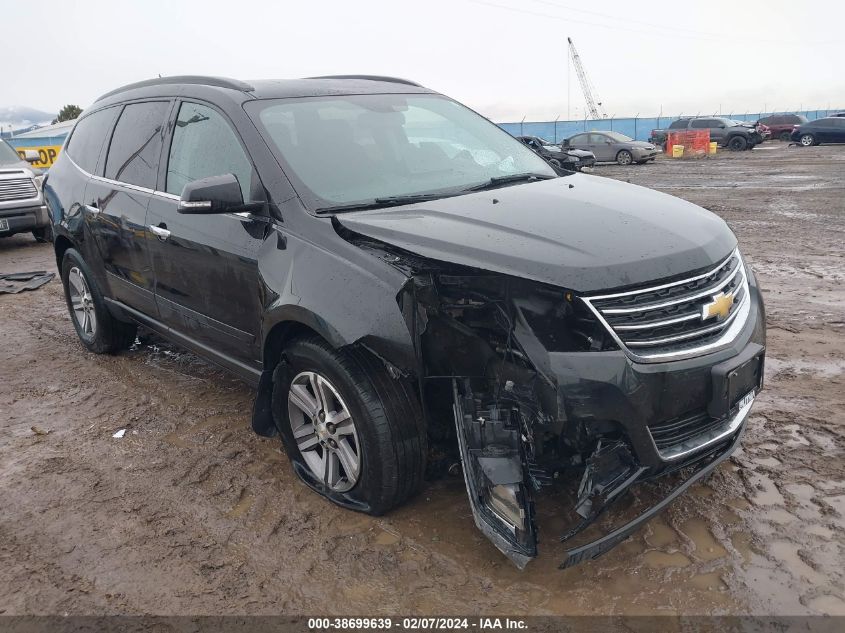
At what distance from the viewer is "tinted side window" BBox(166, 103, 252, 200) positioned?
3498 mm

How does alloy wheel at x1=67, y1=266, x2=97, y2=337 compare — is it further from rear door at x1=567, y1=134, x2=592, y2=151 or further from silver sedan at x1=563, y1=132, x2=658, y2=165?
rear door at x1=567, y1=134, x2=592, y2=151

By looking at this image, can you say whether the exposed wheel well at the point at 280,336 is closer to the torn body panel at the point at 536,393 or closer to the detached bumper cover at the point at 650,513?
the torn body panel at the point at 536,393

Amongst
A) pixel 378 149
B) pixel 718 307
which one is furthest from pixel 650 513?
pixel 378 149

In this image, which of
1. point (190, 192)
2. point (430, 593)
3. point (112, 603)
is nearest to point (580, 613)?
point (430, 593)

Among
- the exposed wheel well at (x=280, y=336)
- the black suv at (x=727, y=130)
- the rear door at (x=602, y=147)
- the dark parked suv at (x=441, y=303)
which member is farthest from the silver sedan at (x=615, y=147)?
the exposed wheel well at (x=280, y=336)

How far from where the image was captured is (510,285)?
258 cm

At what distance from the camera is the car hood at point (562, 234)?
8.17ft

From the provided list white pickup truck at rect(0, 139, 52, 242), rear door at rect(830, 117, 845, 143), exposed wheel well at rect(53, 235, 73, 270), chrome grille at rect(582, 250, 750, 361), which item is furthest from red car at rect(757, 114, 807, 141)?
chrome grille at rect(582, 250, 750, 361)

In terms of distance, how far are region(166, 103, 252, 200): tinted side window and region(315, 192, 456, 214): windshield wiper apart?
1.71ft

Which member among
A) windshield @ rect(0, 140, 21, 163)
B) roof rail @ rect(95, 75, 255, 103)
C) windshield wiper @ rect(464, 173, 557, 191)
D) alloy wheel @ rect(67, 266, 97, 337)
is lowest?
alloy wheel @ rect(67, 266, 97, 337)

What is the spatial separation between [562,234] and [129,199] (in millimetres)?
2951

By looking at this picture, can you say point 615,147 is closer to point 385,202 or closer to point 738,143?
point 738,143

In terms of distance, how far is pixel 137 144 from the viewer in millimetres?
4422

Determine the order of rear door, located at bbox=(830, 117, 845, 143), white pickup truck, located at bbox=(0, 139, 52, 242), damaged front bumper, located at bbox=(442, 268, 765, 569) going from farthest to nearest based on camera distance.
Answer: rear door, located at bbox=(830, 117, 845, 143), white pickup truck, located at bbox=(0, 139, 52, 242), damaged front bumper, located at bbox=(442, 268, 765, 569)
